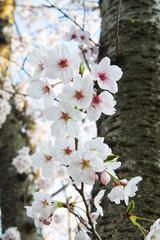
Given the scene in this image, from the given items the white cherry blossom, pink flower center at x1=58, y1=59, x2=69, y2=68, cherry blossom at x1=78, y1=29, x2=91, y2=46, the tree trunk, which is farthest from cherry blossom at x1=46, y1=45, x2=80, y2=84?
the tree trunk

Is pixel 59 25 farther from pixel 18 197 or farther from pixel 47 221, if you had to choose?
pixel 47 221

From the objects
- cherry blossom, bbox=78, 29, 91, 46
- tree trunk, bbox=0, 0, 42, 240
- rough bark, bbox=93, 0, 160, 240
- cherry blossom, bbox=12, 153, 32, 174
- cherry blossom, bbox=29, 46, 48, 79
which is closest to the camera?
cherry blossom, bbox=29, 46, 48, 79

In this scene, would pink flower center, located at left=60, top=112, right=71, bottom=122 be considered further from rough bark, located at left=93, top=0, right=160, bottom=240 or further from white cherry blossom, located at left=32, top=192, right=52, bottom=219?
rough bark, located at left=93, top=0, right=160, bottom=240

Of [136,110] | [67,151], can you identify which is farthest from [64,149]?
[136,110]

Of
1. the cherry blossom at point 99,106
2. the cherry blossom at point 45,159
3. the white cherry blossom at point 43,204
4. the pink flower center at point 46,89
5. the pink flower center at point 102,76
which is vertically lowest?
the white cherry blossom at point 43,204

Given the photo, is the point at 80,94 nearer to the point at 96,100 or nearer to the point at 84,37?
the point at 96,100

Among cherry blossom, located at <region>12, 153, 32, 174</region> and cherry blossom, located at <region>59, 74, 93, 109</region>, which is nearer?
cherry blossom, located at <region>59, 74, 93, 109</region>

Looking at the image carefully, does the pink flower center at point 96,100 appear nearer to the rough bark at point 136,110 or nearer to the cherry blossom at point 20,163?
the rough bark at point 136,110

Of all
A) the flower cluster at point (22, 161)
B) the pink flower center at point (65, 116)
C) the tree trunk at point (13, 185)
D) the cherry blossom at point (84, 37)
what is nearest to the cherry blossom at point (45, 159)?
the pink flower center at point (65, 116)
